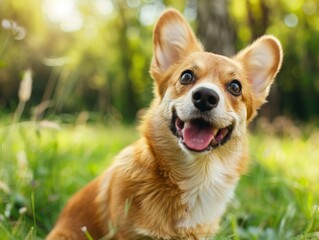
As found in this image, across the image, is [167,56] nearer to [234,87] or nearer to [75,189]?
[234,87]

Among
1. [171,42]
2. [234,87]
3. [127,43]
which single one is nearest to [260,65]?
[234,87]

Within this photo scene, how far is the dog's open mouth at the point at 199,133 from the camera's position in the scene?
9.55ft

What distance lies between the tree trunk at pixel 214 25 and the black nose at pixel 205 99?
4729mm

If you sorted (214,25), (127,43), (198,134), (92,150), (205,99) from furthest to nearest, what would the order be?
1. (127,43)
2. (214,25)
3. (92,150)
4. (198,134)
5. (205,99)

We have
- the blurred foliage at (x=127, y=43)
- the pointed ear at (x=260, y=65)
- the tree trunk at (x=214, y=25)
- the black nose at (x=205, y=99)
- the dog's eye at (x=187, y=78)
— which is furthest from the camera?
the blurred foliage at (x=127, y=43)

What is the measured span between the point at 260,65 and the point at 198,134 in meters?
1.04

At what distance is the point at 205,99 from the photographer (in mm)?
2850

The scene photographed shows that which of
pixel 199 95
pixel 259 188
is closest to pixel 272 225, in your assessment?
pixel 259 188

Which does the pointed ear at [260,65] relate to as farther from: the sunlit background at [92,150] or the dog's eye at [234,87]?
the sunlit background at [92,150]

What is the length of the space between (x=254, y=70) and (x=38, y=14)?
21.2 metres

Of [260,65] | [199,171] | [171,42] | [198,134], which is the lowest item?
[199,171]

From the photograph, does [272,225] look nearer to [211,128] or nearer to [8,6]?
[211,128]

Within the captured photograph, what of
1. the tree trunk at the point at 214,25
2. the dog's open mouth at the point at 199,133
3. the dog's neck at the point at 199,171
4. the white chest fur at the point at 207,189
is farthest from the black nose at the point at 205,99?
the tree trunk at the point at 214,25

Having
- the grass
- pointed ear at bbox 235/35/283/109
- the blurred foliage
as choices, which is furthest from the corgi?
the blurred foliage
